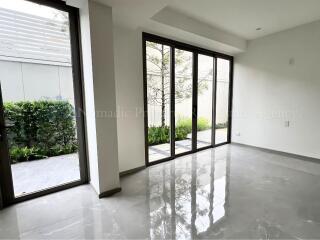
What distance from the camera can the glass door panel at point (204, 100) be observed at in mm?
4238

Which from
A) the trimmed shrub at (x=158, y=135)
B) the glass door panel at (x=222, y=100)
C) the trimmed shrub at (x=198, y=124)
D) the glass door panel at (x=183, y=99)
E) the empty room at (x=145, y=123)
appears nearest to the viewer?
the empty room at (x=145, y=123)

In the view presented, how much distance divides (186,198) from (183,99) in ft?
7.31

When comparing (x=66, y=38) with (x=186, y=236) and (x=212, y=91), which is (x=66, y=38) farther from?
(x=212, y=91)

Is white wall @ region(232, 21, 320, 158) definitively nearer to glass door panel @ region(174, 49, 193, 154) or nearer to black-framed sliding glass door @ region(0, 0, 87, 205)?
glass door panel @ region(174, 49, 193, 154)

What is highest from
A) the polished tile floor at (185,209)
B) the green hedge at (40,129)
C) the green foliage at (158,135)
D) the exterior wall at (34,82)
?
the exterior wall at (34,82)

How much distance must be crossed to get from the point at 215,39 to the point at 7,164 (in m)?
3.97

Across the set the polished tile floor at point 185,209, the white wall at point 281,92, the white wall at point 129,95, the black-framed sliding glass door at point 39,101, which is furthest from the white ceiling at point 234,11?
the polished tile floor at point 185,209

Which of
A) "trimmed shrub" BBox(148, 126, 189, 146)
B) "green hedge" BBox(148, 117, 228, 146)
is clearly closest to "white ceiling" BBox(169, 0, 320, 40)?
"green hedge" BBox(148, 117, 228, 146)

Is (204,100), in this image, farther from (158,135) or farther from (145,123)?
(145,123)

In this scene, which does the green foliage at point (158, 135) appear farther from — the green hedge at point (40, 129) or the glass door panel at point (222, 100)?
the glass door panel at point (222, 100)

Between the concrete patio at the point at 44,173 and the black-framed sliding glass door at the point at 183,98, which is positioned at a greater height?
the black-framed sliding glass door at the point at 183,98

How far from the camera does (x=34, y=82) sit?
231 cm

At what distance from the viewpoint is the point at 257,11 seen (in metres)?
2.94

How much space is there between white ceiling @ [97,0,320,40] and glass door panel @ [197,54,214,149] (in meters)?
0.87
